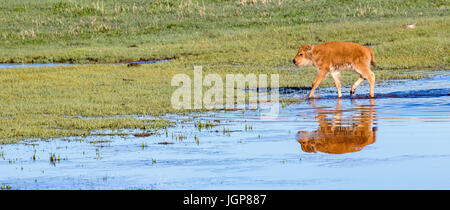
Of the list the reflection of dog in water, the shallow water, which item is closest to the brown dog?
the shallow water

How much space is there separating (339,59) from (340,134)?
6408mm

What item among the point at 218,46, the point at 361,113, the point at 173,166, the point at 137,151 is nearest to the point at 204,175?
the point at 173,166

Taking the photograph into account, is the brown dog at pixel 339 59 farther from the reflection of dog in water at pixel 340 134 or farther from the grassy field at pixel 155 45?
the grassy field at pixel 155 45

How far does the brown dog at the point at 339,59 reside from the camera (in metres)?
19.4

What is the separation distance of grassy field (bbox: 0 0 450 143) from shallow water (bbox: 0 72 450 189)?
5.03 ft

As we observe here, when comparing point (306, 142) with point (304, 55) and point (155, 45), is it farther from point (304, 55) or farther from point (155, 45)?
point (155, 45)

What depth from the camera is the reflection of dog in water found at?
40.0ft

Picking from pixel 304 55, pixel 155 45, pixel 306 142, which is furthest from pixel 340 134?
pixel 155 45

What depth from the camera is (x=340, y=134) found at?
1340 centimetres

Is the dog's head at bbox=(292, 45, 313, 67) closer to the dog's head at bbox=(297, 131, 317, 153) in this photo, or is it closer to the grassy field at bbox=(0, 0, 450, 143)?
the grassy field at bbox=(0, 0, 450, 143)

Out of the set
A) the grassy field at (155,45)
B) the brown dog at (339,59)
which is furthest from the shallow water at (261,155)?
the brown dog at (339,59)
